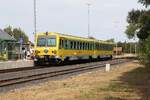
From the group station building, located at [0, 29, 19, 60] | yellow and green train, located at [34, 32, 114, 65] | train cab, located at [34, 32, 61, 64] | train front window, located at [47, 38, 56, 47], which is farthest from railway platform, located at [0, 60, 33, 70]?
station building, located at [0, 29, 19, 60]

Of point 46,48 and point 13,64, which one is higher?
point 46,48

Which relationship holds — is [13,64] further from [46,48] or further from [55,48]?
[55,48]

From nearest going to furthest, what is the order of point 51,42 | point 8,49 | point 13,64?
point 13,64 < point 51,42 < point 8,49

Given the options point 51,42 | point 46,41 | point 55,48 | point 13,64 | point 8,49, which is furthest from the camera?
point 8,49

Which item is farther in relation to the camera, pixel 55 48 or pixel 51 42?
pixel 51 42

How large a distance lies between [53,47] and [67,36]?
3239 mm

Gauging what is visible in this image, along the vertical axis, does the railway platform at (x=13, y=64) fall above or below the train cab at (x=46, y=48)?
below

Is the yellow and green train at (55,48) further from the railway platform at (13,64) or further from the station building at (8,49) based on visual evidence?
the station building at (8,49)

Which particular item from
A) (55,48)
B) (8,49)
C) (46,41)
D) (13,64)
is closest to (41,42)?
(46,41)

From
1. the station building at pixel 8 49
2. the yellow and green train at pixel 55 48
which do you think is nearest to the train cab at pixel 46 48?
the yellow and green train at pixel 55 48

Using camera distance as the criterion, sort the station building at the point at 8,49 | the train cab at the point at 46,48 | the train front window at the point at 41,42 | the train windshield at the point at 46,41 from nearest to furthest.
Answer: the train cab at the point at 46,48, the train windshield at the point at 46,41, the train front window at the point at 41,42, the station building at the point at 8,49

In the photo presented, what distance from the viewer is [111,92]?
18.5m

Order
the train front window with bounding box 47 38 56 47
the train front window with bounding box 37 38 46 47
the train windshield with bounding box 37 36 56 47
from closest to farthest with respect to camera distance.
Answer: the train front window with bounding box 47 38 56 47 → the train windshield with bounding box 37 36 56 47 → the train front window with bounding box 37 38 46 47

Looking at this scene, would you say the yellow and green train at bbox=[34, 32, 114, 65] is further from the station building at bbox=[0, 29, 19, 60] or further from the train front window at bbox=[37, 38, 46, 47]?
the station building at bbox=[0, 29, 19, 60]
